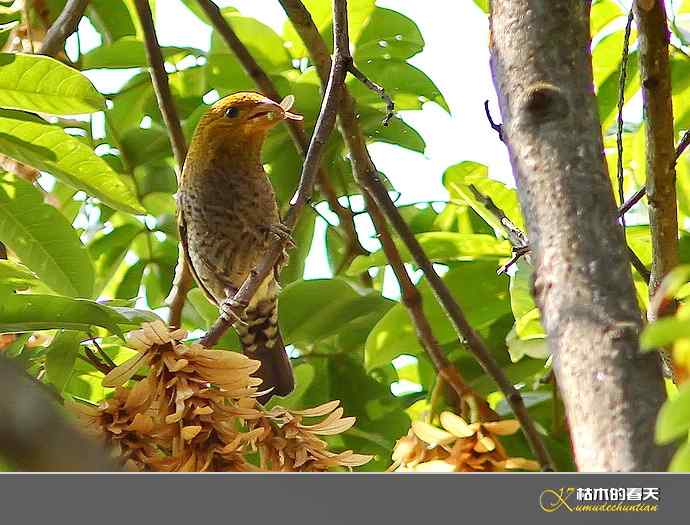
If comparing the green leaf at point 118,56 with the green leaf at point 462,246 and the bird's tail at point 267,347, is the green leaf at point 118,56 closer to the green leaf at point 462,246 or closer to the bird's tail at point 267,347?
the bird's tail at point 267,347

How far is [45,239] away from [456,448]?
1100mm

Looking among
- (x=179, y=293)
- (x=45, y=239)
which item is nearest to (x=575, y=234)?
(x=45, y=239)

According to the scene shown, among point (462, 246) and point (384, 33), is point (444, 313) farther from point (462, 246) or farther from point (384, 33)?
point (384, 33)

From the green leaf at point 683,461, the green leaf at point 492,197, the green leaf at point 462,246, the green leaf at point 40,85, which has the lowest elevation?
the green leaf at point 683,461

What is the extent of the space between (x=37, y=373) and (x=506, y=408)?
1.07 meters

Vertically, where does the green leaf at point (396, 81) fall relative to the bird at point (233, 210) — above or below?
above

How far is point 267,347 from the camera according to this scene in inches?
126

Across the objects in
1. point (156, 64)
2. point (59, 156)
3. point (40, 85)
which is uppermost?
point (156, 64)

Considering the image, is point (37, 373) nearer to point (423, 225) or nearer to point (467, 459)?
point (467, 459)

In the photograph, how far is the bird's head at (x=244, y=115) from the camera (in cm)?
295

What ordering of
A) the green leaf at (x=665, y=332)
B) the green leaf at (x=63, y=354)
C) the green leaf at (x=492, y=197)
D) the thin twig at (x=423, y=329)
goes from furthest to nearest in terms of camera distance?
the green leaf at (x=492, y=197)
the green leaf at (x=63, y=354)
the thin twig at (x=423, y=329)
the green leaf at (x=665, y=332)

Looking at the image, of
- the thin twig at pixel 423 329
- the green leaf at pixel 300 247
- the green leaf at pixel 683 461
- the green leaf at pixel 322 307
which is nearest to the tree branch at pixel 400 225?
the thin twig at pixel 423 329

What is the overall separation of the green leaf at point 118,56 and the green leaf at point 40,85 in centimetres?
96
